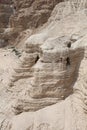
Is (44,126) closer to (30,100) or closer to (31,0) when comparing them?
(30,100)

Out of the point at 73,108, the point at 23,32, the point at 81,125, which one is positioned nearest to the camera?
the point at 81,125

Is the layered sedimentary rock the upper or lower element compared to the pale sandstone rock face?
lower

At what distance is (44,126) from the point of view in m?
6.91

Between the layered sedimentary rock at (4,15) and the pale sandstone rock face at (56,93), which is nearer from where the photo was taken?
the pale sandstone rock face at (56,93)

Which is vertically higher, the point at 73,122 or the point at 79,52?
the point at 79,52

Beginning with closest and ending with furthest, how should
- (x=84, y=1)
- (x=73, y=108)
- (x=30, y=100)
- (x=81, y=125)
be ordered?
(x=81, y=125) → (x=73, y=108) → (x=30, y=100) → (x=84, y=1)

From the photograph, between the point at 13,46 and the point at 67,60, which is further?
the point at 13,46

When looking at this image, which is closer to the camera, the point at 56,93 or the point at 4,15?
the point at 56,93

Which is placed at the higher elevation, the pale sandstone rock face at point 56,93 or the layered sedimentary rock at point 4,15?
the pale sandstone rock face at point 56,93

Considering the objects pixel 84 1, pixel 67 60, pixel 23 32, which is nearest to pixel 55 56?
pixel 67 60

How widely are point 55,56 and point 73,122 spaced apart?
65.4 inches

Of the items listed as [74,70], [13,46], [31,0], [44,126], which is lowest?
[13,46]

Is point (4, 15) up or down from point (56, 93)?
down

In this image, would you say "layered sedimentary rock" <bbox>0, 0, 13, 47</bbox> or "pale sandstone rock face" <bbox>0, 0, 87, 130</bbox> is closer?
"pale sandstone rock face" <bbox>0, 0, 87, 130</bbox>
